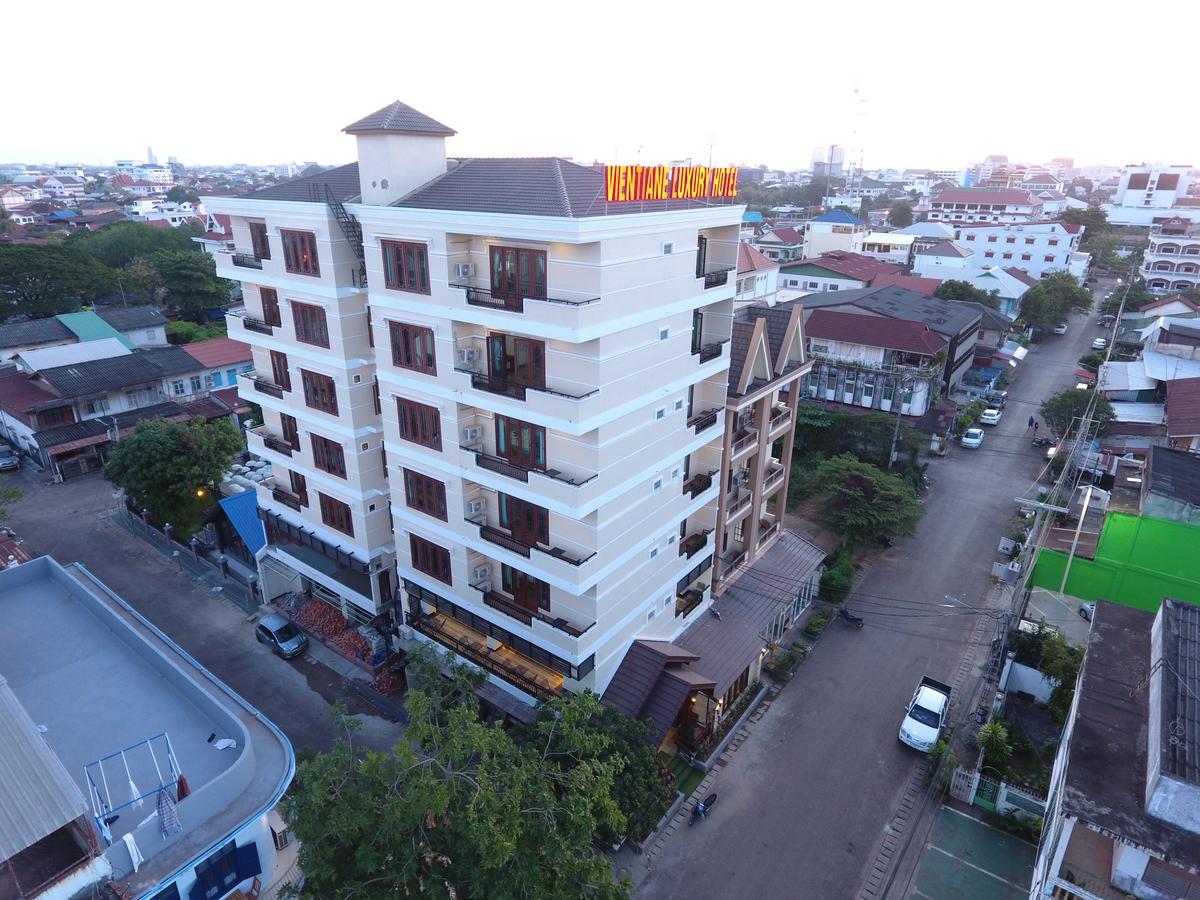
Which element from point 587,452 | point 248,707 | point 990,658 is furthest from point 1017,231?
point 248,707

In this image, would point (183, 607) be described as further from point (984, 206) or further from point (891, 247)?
point (984, 206)

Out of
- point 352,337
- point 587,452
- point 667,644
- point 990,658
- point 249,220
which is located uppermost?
point 249,220

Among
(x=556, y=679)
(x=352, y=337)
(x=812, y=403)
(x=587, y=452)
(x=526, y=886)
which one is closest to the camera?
(x=526, y=886)

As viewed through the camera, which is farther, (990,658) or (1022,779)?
(990,658)

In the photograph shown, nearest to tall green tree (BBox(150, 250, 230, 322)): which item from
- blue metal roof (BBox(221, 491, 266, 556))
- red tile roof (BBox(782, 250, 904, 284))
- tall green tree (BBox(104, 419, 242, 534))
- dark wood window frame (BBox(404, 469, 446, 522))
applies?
tall green tree (BBox(104, 419, 242, 534))

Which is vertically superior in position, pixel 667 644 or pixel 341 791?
pixel 341 791

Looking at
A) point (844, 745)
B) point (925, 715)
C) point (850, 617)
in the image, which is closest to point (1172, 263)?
point (850, 617)

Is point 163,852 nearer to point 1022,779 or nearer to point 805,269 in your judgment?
point 1022,779
